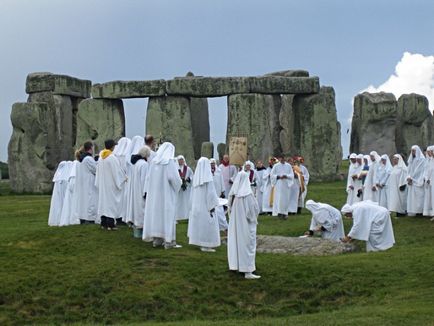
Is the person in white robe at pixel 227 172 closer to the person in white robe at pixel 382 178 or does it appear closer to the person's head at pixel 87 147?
the person in white robe at pixel 382 178

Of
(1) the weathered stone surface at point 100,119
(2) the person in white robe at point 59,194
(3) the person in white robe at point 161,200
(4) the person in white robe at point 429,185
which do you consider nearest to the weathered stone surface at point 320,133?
(1) the weathered stone surface at point 100,119

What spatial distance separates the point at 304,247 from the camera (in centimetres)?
2189

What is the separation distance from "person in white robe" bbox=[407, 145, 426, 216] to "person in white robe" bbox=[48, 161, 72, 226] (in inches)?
378

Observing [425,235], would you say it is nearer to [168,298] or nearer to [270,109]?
[168,298]

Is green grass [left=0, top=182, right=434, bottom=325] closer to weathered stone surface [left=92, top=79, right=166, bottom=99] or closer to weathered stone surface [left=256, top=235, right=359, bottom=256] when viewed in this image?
weathered stone surface [left=256, top=235, right=359, bottom=256]

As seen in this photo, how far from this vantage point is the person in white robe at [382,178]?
2894 cm

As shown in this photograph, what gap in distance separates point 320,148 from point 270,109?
4069 millimetres

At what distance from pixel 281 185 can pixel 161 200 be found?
10226mm

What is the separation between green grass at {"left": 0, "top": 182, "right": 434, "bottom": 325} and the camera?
1648 cm

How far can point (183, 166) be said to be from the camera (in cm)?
2642

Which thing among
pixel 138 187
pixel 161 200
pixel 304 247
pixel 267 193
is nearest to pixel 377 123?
pixel 267 193

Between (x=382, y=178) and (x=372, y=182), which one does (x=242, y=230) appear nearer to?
(x=382, y=178)

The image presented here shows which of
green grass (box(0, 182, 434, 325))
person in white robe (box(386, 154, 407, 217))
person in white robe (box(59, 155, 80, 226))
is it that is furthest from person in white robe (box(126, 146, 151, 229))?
person in white robe (box(386, 154, 407, 217))

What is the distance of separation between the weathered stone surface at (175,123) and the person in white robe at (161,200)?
22.6 m
